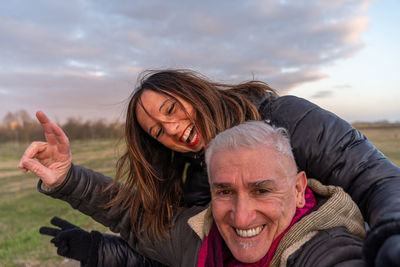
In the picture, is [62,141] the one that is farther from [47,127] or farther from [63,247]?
[63,247]

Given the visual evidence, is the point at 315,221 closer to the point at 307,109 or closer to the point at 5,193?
the point at 307,109

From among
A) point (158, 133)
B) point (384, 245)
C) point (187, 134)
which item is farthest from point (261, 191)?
point (158, 133)

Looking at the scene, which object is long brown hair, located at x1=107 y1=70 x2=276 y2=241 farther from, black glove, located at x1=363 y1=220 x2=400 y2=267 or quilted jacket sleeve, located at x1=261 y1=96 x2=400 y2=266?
black glove, located at x1=363 y1=220 x2=400 y2=267

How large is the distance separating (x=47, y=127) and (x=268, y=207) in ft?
5.72

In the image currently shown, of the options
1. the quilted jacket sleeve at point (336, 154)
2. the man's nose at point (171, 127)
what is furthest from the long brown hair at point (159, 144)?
the quilted jacket sleeve at point (336, 154)

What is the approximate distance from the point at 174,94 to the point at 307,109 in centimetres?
91

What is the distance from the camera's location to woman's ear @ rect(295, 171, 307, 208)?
6.03 feet

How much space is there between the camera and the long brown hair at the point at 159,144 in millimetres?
2479

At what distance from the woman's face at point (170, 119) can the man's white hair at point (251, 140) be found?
0.71 m

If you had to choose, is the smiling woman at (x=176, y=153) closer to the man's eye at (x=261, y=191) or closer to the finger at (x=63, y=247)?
the finger at (x=63, y=247)

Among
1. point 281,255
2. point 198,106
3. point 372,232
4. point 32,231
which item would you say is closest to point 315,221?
point 281,255

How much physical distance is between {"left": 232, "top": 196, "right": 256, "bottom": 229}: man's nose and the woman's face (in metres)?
0.87

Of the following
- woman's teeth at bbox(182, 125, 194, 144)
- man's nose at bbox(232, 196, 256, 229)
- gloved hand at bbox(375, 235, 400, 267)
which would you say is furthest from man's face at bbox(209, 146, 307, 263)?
woman's teeth at bbox(182, 125, 194, 144)

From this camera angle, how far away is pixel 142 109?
2.63m
